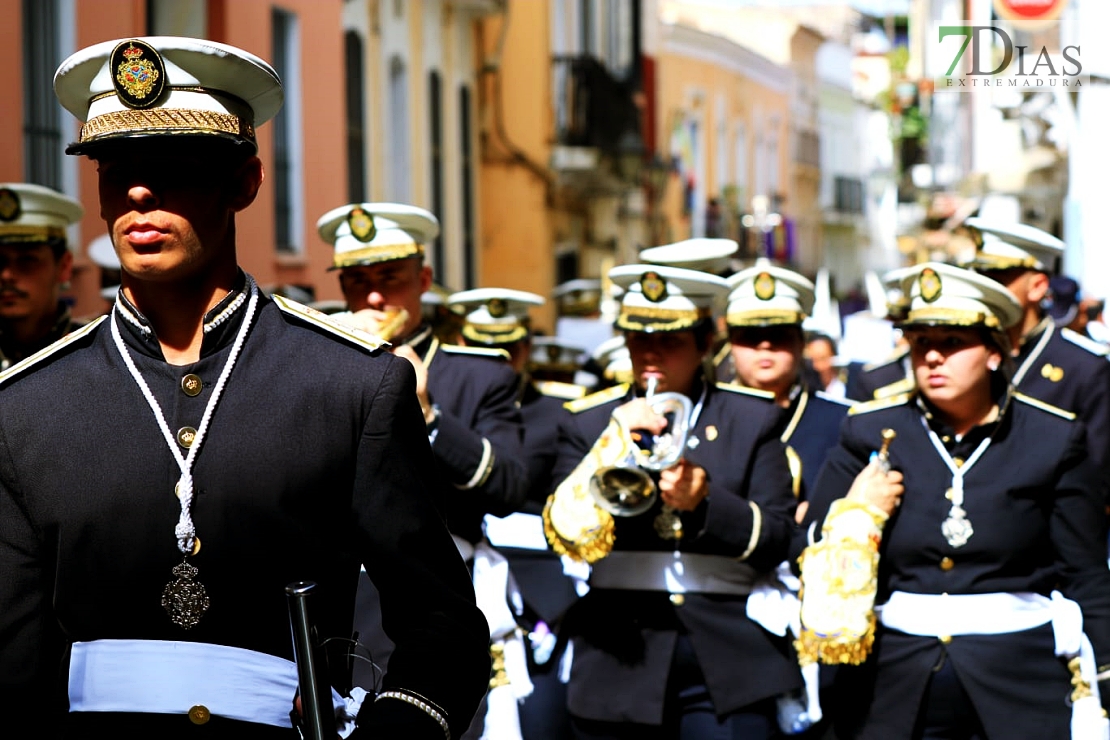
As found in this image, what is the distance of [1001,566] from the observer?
215 inches

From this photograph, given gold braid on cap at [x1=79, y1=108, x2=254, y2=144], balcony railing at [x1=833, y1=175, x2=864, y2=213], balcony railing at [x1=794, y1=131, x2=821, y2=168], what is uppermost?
balcony railing at [x1=794, y1=131, x2=821, y2=168]

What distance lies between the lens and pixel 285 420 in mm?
3090

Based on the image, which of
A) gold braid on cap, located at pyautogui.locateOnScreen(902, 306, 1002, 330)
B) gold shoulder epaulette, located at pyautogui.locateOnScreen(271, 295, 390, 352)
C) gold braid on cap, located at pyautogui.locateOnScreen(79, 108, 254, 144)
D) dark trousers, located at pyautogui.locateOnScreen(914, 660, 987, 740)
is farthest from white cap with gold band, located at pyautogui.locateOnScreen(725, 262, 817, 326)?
gold braid on cap, located at pyautogui.locateOnScreen(79, 108, 254, 144)

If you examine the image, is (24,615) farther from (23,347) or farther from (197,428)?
(23,347)

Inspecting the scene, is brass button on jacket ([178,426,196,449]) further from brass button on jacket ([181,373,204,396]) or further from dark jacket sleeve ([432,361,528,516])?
dark jacket sleeve ([432,361,528,516])

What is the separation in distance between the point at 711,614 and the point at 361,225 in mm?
2097

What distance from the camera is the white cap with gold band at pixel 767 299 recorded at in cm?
795

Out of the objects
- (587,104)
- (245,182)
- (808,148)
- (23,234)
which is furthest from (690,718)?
(808,148)

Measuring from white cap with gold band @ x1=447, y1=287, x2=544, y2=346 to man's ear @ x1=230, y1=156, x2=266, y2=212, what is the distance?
6213 millimetres

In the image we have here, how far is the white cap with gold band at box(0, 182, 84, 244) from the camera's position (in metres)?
7.57

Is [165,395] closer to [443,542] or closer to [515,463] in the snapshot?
[443,542]

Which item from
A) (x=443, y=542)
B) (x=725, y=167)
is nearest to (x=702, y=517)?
(x=443, y=542)

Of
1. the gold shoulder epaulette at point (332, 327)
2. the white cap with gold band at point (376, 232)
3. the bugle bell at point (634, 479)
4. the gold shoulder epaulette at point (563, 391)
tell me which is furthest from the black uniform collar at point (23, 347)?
the gold shoulder epaulette at point (332, 327)

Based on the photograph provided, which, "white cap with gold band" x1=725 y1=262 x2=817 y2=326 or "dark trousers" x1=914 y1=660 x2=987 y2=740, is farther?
"white cap with gold band" x1=725 y1=262 x2=817 y2=326
